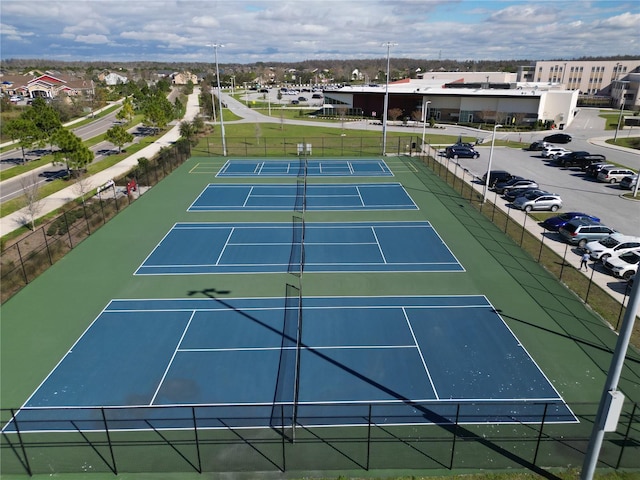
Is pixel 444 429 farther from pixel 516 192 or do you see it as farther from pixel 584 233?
pixel 516 192

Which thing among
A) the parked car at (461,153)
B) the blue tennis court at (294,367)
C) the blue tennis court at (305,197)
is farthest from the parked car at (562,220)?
the parked car at (461,153)

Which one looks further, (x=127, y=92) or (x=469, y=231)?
(x=127, y=92)

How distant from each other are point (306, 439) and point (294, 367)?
3.30 meters

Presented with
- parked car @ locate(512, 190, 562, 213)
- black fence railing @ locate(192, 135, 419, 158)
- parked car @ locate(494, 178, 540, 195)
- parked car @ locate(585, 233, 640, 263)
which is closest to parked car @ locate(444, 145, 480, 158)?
black fence railing @ locate(192, 135, 419, 158)

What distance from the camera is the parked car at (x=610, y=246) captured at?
23562mm

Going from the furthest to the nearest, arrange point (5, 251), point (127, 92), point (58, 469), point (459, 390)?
1. point (127, 92)
2. point (5, 251)
3. point (459, 390)
4. point (58, 469)

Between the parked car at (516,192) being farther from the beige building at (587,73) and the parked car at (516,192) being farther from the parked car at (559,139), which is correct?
the beige building at (587,73)

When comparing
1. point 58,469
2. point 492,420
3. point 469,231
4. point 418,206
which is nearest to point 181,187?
point 418,206

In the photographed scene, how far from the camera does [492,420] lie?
44.1 feet

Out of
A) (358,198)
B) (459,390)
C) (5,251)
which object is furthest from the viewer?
(358,198)

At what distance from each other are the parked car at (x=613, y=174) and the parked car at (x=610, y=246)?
63.9 ft

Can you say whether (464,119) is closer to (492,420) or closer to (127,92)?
(492,420)

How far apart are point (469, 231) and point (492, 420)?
1672 cm

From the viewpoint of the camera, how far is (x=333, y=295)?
67.8 ft
